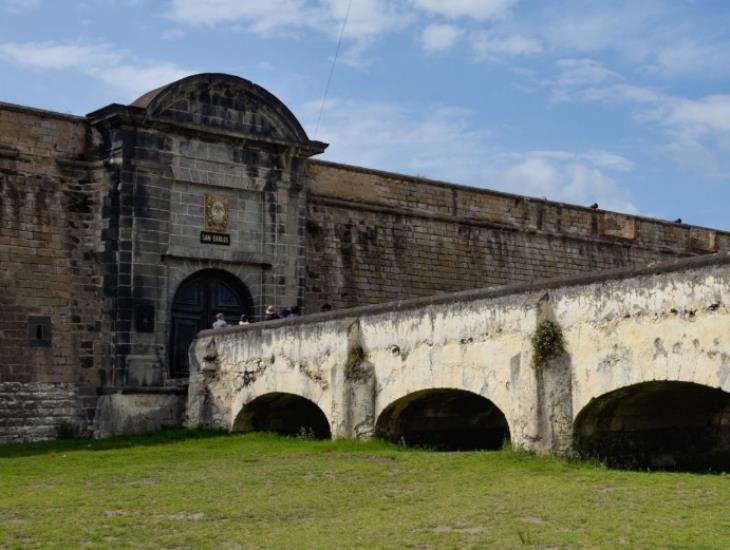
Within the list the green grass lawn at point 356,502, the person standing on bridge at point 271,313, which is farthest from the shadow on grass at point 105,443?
the person standing on bridge at point 271,313

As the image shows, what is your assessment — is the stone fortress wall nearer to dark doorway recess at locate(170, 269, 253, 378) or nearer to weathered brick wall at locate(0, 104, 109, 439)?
weathered brick wall at locate(0, 104, 109, 439)

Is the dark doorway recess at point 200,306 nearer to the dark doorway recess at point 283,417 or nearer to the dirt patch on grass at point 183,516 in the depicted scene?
the dark doorway recess at point 283,417

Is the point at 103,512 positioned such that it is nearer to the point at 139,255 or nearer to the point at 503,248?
the point at 139,255

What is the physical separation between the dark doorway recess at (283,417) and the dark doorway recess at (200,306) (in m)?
2.74

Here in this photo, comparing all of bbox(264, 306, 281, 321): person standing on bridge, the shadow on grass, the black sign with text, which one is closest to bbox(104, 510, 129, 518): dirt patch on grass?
the shadow on grass

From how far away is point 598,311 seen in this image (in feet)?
40.6

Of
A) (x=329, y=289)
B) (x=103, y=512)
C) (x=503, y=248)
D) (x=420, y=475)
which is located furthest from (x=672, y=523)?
(x=503, y=248)

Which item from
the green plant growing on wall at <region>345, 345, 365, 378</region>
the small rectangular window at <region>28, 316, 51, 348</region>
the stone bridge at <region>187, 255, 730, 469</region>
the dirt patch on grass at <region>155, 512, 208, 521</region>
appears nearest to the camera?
the dirt patch on grass at <region>155, 512, 208, 521</region>

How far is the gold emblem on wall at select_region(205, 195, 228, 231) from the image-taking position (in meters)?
20.9

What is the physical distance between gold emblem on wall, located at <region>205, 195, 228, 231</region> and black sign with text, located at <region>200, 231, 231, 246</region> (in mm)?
98

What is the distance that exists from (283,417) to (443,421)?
3.37 meters

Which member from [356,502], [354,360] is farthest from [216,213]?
[356,502]

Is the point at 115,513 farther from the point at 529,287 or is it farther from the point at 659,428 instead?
the point at 659,428

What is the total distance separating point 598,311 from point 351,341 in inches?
166
